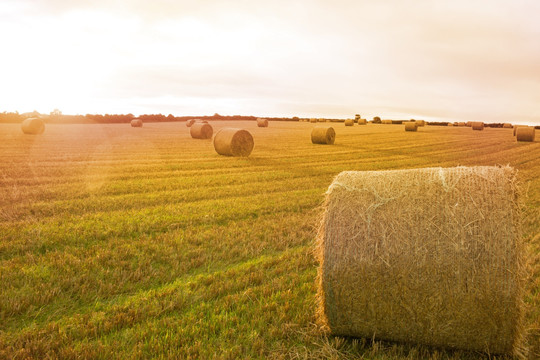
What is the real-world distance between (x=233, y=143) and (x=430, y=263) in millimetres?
17473

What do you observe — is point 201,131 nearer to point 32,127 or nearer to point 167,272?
point 32,127

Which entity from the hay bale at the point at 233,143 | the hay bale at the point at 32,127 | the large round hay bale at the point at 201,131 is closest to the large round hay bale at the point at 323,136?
the hay bale at the point at 233,143

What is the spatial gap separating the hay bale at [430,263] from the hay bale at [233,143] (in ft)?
54.9

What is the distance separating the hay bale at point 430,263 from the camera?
3875 millimetres

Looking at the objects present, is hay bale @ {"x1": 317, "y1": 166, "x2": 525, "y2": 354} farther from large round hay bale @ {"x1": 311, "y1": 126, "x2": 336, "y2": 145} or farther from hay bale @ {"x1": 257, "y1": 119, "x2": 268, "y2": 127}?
hay bale @ {"x1": 257, "y1": 119, "x2": 268, "y2": 127}

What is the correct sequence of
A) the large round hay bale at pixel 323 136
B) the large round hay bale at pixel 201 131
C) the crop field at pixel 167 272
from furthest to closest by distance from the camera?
the large round hay bale at pixel 201 131 → the large round hay bale at pixel 323 136 → the crop field at pixel 167 272

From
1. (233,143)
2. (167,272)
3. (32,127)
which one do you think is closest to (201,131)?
(233,143)

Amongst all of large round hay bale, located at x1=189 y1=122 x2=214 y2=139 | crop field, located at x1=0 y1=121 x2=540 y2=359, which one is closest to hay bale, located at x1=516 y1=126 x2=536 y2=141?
crop field, located at x1=0 y1=121 x2=540 y2=359

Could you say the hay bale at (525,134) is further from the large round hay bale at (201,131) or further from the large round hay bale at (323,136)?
the large round hay bale at (201,131)

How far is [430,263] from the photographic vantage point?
3.99 m

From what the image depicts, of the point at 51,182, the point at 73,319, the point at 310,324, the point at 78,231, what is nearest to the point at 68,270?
the point at 73,319

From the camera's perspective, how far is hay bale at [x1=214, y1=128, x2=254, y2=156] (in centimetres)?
2092

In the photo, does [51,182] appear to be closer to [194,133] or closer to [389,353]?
[389,353]

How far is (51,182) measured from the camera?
12.8 m
